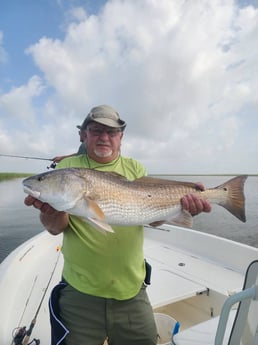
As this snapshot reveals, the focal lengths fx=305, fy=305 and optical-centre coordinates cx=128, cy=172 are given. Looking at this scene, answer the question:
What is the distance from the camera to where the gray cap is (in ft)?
9.29

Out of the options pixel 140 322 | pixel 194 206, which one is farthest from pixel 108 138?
pixel 140 322

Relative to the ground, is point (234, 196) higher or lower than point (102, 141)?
lower

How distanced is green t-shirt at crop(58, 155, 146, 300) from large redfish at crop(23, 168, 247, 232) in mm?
156

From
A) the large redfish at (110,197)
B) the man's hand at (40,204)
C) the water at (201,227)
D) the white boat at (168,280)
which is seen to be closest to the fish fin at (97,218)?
the large redfish at (110,197)

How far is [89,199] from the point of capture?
258 centimetres

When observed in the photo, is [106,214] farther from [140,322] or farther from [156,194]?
[140,322]

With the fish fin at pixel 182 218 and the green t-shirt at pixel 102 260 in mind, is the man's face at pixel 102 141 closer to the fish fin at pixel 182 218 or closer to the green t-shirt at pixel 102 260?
the green t-shirt at pixel 102 260

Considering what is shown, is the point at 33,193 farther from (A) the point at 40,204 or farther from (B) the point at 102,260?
(B) the point at 102,260

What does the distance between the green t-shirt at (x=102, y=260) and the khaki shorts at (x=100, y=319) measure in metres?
0.09

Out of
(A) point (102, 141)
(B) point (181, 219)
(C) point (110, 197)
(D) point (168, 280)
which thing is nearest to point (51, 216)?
(C) point (110, 197)

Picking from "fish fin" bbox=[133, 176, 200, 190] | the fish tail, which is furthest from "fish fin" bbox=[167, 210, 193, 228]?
the fish tail

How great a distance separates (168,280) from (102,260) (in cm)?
264

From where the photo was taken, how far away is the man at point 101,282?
2.59 meters

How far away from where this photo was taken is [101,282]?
260 centimetres
